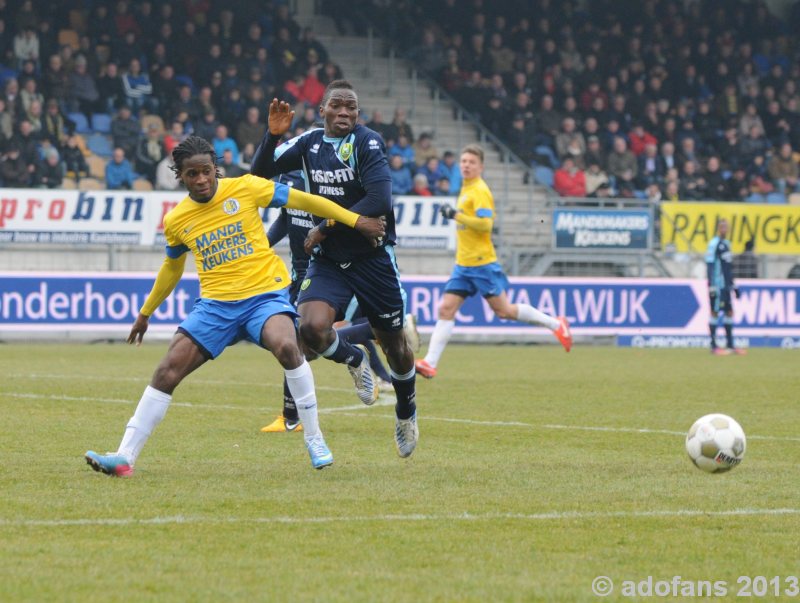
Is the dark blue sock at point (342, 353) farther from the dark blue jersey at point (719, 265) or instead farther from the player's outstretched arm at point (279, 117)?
the dark blue jersey at point (719, 265)

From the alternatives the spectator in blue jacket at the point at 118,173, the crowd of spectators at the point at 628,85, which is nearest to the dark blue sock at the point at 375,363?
the spectator in blue jacket at the point at 118,173

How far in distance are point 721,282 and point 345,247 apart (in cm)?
1485

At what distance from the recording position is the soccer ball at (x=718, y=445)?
8.02 m

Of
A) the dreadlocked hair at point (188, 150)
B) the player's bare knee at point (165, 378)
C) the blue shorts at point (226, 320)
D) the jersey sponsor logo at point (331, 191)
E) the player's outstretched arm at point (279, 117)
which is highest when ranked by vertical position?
the player's outstretched arm at point (279, 117)

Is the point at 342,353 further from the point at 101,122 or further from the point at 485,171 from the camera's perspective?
the point at 485,171

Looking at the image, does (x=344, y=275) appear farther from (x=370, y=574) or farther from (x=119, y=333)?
(x=119, y=333)

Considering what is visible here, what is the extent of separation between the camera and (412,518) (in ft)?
21.2

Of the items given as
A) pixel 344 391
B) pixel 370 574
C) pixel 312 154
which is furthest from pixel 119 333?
pixel 370 574

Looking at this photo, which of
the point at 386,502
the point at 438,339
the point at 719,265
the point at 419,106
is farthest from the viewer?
the point at 419,106

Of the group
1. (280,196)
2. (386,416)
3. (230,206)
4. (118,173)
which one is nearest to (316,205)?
(280,196)

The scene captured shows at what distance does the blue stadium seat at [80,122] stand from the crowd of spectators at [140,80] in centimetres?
3

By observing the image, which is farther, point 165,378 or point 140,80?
Result: point 140,80

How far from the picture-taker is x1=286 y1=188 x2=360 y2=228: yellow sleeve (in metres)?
7.95

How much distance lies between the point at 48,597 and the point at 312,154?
174 inches
